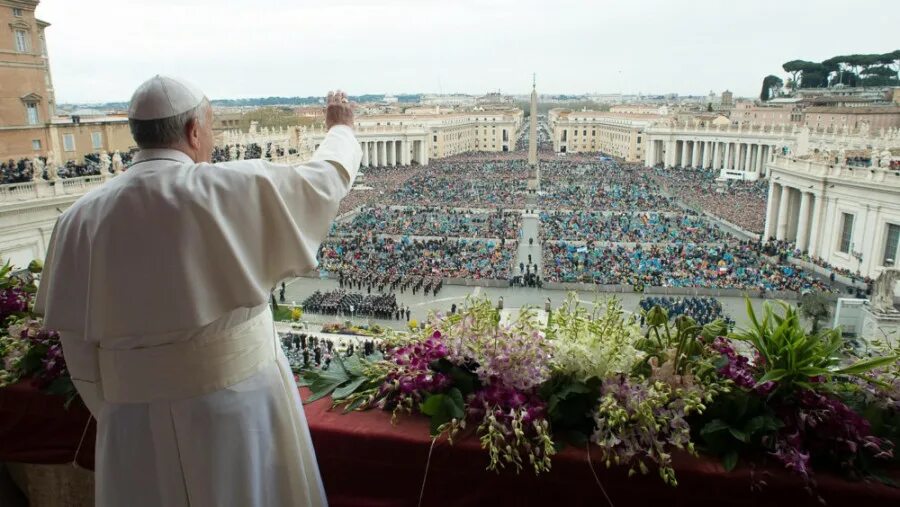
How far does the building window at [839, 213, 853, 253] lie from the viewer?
23875 millimetres

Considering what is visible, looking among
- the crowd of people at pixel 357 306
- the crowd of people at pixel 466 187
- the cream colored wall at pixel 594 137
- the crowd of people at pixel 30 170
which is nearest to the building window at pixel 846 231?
the crowd of people at pixel 466 187

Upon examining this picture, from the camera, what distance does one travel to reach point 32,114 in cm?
1858

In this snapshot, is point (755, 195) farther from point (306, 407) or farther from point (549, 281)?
→ point (306, 407)

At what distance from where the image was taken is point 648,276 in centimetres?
1955

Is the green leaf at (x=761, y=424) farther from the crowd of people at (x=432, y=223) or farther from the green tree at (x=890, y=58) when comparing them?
the green tree at (x=890, y=58)

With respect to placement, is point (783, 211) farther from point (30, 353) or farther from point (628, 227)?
point (30, 353)

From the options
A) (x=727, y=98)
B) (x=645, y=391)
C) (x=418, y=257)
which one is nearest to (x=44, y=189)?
(x=418, y=257)

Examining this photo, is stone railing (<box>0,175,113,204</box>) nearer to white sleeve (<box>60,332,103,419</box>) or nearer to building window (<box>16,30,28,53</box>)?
building window (<box>16,30,28,53</box>)

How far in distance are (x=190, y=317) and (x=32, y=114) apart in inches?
825

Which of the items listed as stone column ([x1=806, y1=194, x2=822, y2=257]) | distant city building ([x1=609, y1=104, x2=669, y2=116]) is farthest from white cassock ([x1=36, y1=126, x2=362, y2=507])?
distant city building ([x1=609, y1=104, x2=669, y2=116])

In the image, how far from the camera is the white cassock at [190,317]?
176cm

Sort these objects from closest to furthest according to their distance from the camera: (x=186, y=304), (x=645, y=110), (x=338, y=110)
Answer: (x=186, y=304), (x=338, y=110), (x=645, y=110)

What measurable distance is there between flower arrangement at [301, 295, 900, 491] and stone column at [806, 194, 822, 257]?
26.6m

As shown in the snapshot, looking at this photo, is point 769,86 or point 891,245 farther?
point 769,86
